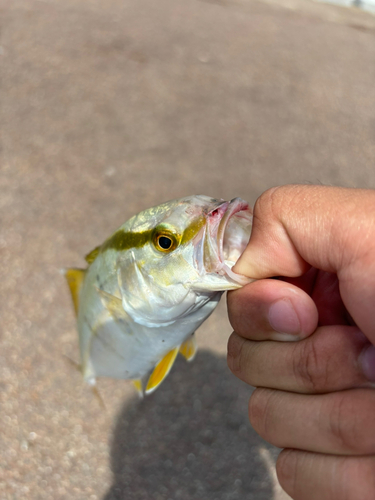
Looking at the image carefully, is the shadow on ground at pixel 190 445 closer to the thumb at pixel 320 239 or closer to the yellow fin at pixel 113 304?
the yellow fin at pixel 113 304

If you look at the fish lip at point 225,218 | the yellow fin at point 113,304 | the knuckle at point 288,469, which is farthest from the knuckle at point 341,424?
the yellow fin at point 113,304

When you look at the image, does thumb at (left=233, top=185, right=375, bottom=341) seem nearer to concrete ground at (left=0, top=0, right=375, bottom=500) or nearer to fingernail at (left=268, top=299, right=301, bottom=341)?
fingernail at (left=268, top=299, right=301, bottom=341)

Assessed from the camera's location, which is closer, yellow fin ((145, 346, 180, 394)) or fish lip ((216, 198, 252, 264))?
fish lip ((216, 198, 252, 264))

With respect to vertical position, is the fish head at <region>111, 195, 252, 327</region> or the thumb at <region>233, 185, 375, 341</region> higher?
the thumb at <region>233, 185, 375, 341</region>

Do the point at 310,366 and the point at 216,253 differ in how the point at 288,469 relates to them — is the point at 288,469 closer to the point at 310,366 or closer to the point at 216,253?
the point at 310,366

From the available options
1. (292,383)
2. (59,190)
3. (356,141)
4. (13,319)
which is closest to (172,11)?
(356,141)

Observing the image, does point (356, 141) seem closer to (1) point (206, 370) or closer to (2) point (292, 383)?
(1) point (206, 370)

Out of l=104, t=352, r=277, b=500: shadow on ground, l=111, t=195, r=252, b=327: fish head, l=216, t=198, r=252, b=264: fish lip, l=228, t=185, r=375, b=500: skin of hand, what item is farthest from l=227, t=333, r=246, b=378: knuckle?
l=104, t=352, r=277, b=500: shadow on ground
